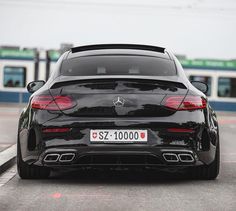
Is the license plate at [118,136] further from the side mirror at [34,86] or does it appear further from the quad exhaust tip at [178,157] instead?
the side mirror at [34,86]

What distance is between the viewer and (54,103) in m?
6.94

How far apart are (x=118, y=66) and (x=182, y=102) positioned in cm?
97

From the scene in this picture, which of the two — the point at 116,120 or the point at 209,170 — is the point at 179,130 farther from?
the point at 209,170

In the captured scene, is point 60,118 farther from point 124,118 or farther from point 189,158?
point 189,158

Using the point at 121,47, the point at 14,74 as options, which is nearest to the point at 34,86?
the point at 121,47

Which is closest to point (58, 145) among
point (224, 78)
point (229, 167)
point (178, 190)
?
point (178, 190)

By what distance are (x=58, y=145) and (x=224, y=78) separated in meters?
31.1

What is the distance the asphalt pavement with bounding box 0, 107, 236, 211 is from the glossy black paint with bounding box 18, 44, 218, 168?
0.28 metres

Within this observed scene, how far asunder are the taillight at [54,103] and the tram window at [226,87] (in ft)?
101

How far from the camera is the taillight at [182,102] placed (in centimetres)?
692

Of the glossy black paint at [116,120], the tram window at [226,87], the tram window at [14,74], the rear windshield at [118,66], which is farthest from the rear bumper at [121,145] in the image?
the tram window at [226,87]

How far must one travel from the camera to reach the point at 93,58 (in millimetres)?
7828

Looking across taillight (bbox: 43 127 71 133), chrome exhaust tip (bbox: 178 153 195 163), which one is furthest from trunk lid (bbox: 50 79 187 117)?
chrome exhaust tip (bbox: 178 153 195 163)

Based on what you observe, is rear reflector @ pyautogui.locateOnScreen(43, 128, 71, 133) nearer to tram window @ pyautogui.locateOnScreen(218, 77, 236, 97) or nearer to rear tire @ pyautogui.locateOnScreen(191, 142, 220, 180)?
rear tire @ pyautogui.locateOnScreen(191, 142, 220, 180)
